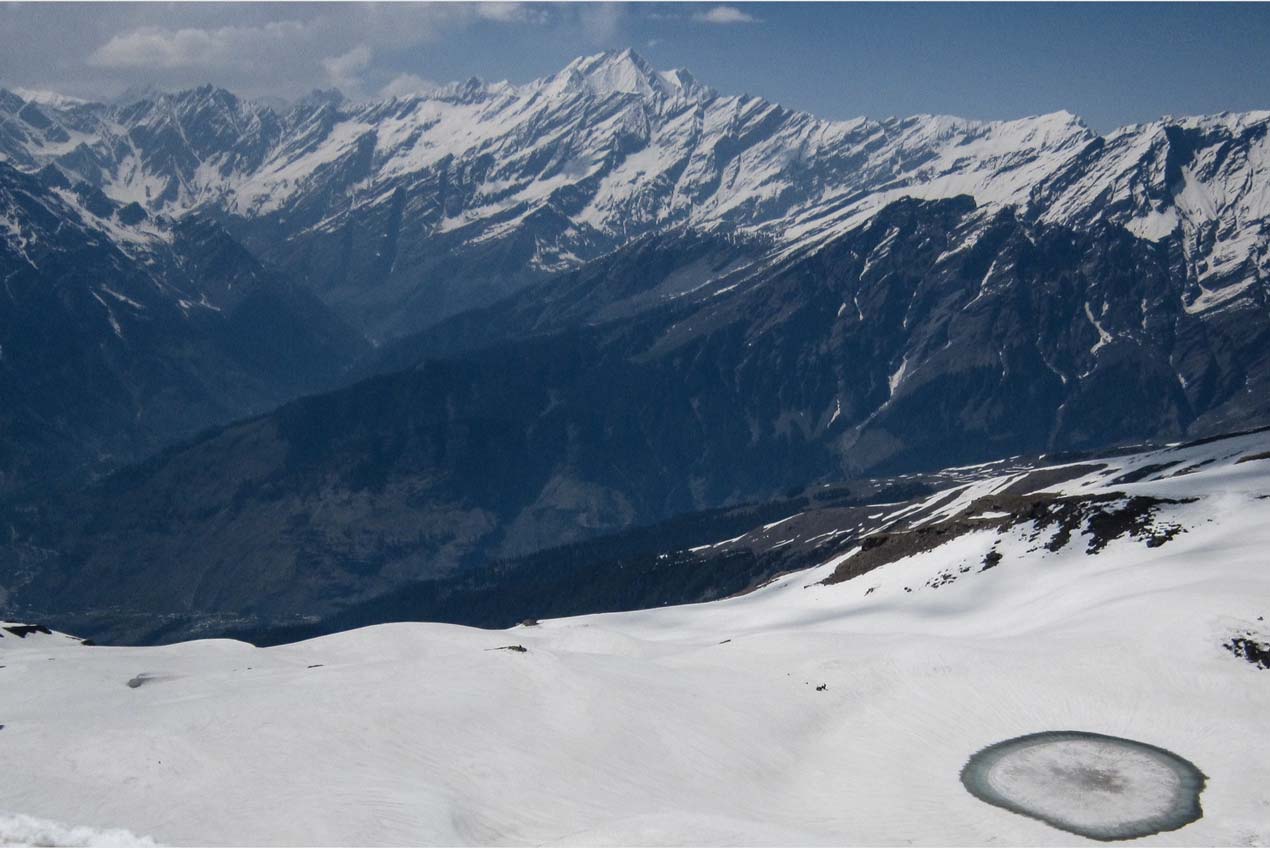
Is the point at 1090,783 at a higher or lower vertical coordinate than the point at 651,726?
lower

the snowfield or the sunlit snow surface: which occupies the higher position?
the snowfield

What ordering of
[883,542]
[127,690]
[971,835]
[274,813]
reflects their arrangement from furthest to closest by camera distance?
[883,542] → [127,690] → [971,835] → [274,813]

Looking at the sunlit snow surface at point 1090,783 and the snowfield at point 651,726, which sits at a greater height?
the snowfield at point 651,726

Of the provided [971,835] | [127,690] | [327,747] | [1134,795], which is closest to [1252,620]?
[1134,795]

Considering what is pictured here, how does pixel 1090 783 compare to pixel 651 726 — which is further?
pixel 651 726

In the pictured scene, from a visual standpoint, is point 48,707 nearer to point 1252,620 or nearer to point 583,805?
point 583,805
